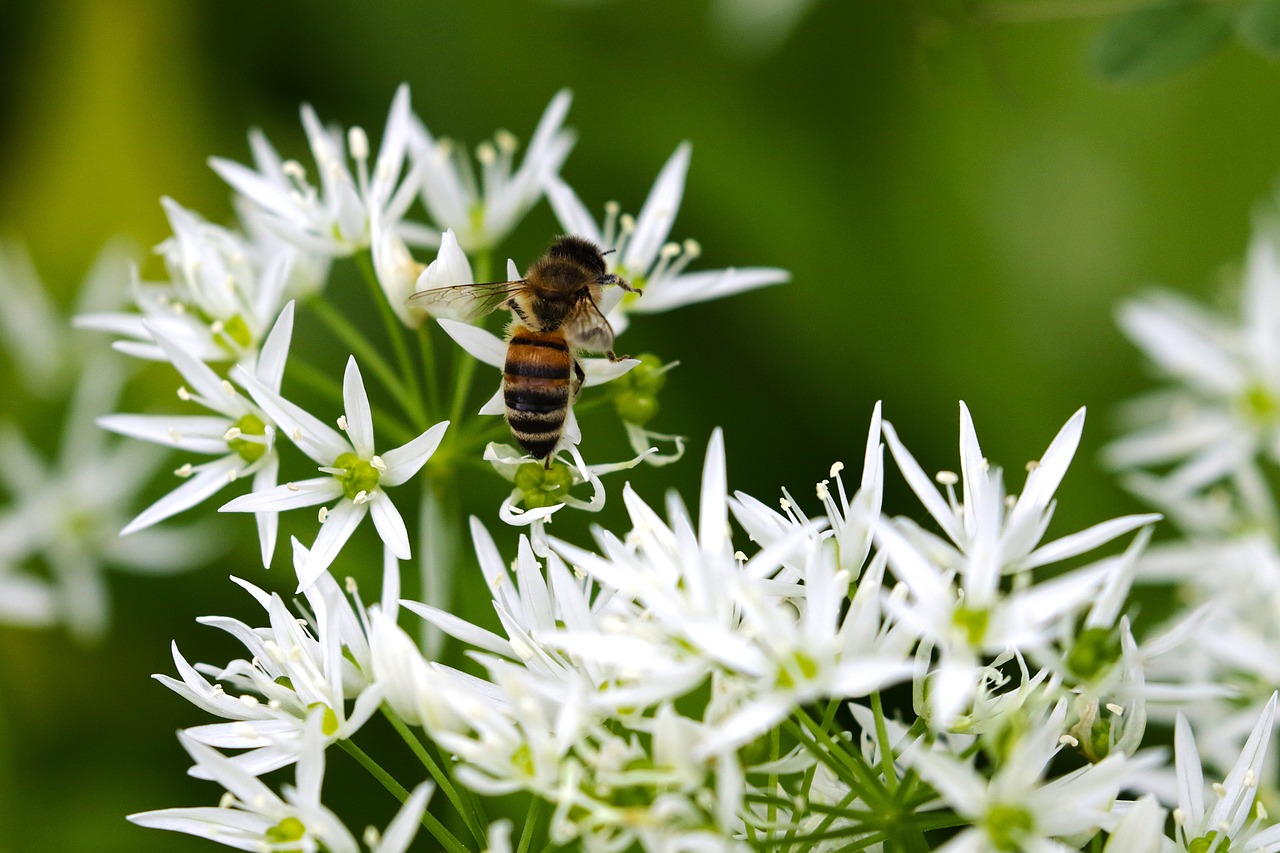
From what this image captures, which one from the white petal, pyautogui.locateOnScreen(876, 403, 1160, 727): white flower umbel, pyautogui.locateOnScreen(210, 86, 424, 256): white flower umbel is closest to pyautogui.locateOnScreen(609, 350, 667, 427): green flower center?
the white petal

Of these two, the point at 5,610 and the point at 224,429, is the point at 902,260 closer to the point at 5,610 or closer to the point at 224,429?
the point at 224,429

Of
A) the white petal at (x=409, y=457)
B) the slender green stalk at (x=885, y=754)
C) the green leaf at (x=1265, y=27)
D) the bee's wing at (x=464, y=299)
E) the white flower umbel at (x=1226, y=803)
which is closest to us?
the slender green stalk at (x=885, y=754)

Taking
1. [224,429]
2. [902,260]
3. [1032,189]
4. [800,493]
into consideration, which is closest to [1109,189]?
[1032,189]

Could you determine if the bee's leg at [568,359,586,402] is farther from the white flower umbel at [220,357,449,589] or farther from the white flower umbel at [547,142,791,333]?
the white flower umbel at [220,357,449,589]

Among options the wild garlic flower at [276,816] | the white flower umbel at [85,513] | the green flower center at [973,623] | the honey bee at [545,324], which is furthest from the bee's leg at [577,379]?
the white flower umbel at [85,513]

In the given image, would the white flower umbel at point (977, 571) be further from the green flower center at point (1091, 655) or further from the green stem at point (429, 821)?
the green stem at point (429, 821)
